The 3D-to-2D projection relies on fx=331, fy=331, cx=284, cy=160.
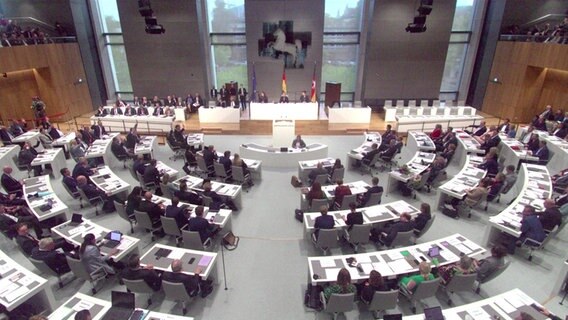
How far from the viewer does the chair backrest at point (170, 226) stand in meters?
7.67

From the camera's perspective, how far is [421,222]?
25.0 ft

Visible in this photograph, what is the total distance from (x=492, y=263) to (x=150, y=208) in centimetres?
736

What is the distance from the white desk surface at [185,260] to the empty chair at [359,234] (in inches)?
119

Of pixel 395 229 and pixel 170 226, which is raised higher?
pixel 395 229

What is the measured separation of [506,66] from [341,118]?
9809 mm

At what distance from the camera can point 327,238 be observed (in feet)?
23.9

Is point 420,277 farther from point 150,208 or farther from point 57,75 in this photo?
point 57,75

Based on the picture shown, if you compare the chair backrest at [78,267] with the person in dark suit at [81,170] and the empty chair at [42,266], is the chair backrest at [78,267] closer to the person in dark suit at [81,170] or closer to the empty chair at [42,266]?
the empty chair at [42,266]

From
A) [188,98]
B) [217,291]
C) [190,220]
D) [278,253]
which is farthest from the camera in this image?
[188,98]

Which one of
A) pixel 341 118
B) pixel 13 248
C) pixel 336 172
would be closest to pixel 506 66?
pixel 341 118

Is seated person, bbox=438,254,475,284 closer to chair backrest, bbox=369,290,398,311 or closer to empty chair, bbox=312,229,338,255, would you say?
chair backrest, bbox=369,290,398,311

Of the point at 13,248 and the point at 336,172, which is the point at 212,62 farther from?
the point at 13,248

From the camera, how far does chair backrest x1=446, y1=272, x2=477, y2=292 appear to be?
19.3 ft

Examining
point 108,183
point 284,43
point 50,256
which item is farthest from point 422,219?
point 284,43
